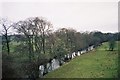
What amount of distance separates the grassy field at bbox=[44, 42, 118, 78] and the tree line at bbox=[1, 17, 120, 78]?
0.23 m

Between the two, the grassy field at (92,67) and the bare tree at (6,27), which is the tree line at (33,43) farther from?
the grassy field at (92,67)

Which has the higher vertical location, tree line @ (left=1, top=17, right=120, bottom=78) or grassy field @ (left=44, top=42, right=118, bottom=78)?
tree line @ (left=1, top=17, right=120, bottom=78)

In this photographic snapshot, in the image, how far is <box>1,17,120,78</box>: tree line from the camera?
4422mm

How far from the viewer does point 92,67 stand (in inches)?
193

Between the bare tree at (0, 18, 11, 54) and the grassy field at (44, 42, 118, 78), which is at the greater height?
the bare tree at (0, 18, 11, 54)

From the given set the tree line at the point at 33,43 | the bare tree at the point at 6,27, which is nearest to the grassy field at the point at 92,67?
the tree line at the point at 33,43

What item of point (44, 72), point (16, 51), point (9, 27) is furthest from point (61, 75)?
point (9, 27)

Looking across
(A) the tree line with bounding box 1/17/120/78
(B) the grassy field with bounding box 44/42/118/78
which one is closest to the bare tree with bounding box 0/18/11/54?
(A) the tree line with bounding box 1/17/120/78

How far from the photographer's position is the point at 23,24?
4.48m

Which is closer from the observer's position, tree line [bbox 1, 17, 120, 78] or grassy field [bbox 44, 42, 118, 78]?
tree line [bbox 1, 17, 120, 78]

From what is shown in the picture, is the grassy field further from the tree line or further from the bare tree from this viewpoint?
the bare tree

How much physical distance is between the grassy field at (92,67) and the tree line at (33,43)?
23 cm

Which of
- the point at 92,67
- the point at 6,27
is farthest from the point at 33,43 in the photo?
the point at 92,67

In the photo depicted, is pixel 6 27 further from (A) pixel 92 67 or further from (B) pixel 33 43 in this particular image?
(A) pixel 92 67
